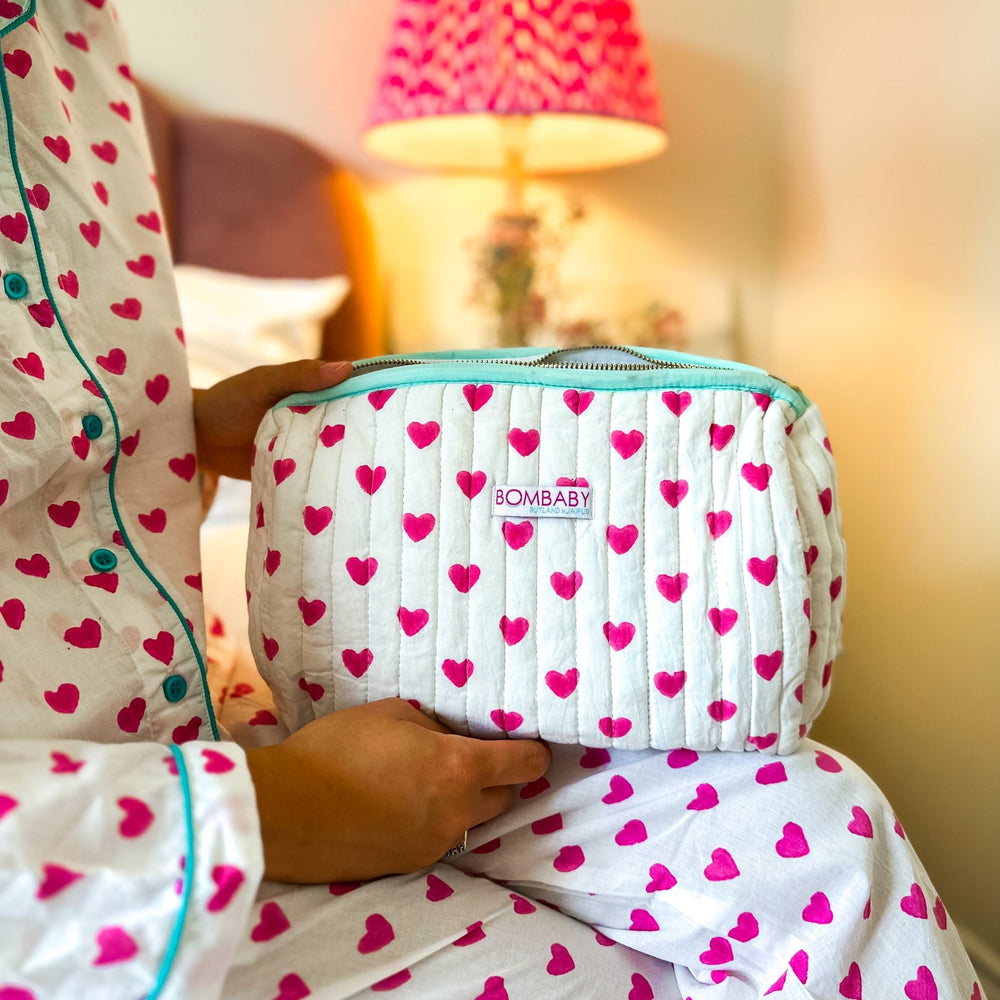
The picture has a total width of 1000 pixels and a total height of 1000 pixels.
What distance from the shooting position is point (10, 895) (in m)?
0.38

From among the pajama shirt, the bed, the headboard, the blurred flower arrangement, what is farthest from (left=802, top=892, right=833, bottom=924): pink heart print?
the headboard

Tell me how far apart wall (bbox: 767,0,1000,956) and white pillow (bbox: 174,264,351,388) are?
88 centimetres

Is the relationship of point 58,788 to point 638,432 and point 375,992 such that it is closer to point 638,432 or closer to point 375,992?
point 375,992

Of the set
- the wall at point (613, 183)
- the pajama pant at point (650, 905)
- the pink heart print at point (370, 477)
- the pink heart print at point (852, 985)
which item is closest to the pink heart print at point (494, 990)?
the pajama pant at point (650, 905)

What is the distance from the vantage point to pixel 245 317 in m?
1.40

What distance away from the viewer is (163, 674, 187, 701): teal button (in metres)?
0.58

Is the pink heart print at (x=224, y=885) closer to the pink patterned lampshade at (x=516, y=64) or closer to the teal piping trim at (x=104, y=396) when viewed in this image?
the teal piping trim at (x=104, y=396)

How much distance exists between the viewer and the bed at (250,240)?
53.9 inches

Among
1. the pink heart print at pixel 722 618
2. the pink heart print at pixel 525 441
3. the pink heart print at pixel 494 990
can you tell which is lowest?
the pink heart print at pixel 494 990

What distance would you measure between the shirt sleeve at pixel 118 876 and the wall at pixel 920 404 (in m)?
0.90

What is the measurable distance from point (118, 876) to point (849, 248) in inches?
53.9

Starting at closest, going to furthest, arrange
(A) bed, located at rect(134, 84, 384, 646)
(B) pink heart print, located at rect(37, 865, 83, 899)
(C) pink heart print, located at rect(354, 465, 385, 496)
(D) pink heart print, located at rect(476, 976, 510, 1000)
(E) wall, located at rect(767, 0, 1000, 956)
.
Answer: (B) pink heart print, located at rect(37, 865, 83, 899) → (D) pink heart print, located at rect(476, 976, 510, 1000) → (C) pink heart print, located at rect(354, 465, 385, 496) → (E) wall, located at rect(767, 0, 1000, 956) → (A) bed, located at rect(134, 84, 384, 646)

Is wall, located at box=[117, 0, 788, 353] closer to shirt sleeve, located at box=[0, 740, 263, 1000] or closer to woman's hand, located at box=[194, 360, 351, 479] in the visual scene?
woman's hand, located at box=[194, 360, 351, 479]

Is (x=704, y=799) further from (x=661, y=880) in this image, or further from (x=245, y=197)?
(x=245, y=197)
